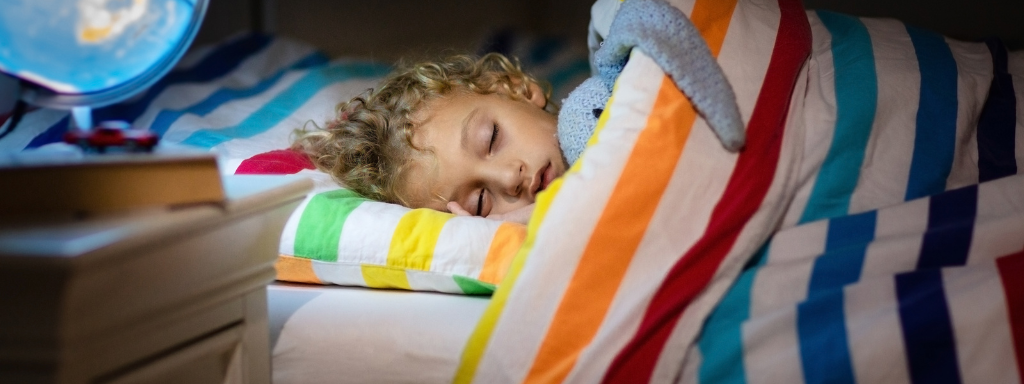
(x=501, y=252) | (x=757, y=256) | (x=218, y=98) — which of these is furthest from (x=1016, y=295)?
(x=218, y=98)

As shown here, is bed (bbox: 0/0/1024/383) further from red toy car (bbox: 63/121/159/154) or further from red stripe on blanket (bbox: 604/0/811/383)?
red toy car (bbox: 63/121/159/154)

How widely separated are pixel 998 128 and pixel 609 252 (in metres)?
0.67

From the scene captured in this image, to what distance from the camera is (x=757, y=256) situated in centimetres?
89

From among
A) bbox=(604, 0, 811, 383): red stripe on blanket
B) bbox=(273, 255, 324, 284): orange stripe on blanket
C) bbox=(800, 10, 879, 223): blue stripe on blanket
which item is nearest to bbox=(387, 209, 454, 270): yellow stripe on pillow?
bbox=(273, 255, 324, 284): orange stripe on blanket

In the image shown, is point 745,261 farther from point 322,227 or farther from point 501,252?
point 322,227

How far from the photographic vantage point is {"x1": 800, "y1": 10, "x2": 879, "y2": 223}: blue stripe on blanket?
0.93 metres

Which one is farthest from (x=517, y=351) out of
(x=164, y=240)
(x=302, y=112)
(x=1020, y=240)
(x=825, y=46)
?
(x=302, y=112)

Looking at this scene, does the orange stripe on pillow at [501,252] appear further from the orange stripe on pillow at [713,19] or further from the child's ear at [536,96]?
the child's ear at [536,96]

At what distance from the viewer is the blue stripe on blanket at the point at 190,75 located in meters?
1.61

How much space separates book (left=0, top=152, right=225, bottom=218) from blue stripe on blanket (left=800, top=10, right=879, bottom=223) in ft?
2.12

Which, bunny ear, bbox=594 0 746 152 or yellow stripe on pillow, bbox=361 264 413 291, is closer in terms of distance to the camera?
bunny ear, bbox=594 0 746 152

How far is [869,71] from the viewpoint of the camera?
1.07 m

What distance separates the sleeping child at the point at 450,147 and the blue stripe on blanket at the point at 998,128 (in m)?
0.58

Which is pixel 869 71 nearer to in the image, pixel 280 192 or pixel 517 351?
pixel 517 351
